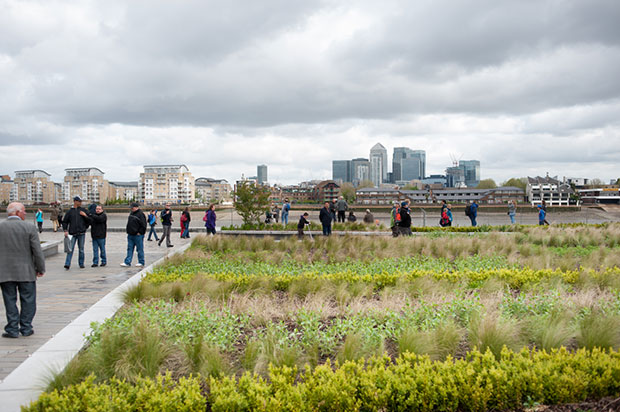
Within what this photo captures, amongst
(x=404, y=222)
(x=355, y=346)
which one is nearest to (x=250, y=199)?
(x=404, y=222)

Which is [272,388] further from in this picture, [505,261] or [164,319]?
[505,261]

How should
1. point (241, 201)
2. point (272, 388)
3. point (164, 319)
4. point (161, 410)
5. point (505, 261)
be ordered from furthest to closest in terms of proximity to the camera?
point (241, 201) < point (505, 261) < point (164, 319) < point (272, 388) < point (161, 410)

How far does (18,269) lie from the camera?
5887 mm

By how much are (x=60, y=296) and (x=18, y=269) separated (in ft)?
8.81

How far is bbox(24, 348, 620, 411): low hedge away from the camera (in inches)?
133

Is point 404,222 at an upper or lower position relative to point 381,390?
upper

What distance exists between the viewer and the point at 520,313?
5965 mm

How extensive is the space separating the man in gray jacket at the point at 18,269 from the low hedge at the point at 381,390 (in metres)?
3.01

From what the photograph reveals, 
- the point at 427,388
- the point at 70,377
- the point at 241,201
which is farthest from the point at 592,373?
the point at 241,201

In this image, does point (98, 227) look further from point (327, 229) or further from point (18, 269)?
point (327, 229)

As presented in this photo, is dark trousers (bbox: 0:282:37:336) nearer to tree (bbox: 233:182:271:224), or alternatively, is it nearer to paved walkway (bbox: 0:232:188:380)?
paved walkway (bbox: 0:232:188:380)

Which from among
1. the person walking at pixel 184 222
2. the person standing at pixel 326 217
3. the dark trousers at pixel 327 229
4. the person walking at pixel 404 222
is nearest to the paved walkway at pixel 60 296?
the person walking at pixel 184 222

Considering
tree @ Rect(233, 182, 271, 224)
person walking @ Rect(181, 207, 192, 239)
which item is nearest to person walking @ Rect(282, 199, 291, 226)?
tree @ Rect(233, 182, 271, 224)

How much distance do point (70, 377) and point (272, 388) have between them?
79.6 inches
